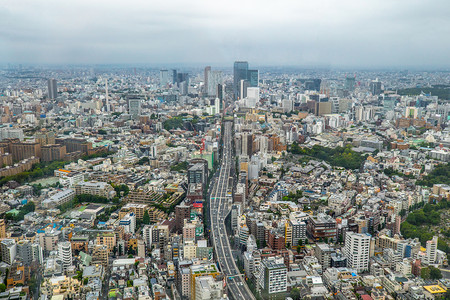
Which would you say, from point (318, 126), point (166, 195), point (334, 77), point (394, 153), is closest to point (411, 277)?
point (166, 195)

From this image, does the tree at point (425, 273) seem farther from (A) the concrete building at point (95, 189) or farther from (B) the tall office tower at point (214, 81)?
(B) the tall office tower at point (214, 81)

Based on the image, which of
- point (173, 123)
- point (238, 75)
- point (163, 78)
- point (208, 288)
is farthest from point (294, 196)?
point (163, 78)

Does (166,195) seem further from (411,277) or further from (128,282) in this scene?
(411,277)

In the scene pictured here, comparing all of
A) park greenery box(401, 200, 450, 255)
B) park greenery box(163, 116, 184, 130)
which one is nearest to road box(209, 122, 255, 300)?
park greenery box(401, 200, 450, 255)

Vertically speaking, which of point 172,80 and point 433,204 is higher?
point 172,80

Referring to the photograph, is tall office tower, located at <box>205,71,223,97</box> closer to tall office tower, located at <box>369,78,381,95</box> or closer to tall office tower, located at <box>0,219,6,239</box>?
tall office tower, located at <box>369,78,381,95</box>

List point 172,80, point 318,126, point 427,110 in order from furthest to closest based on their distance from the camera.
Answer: point 172,80 < point 427,110 < point 318,126

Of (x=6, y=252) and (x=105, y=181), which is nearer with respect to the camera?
(x=6, y=252)
